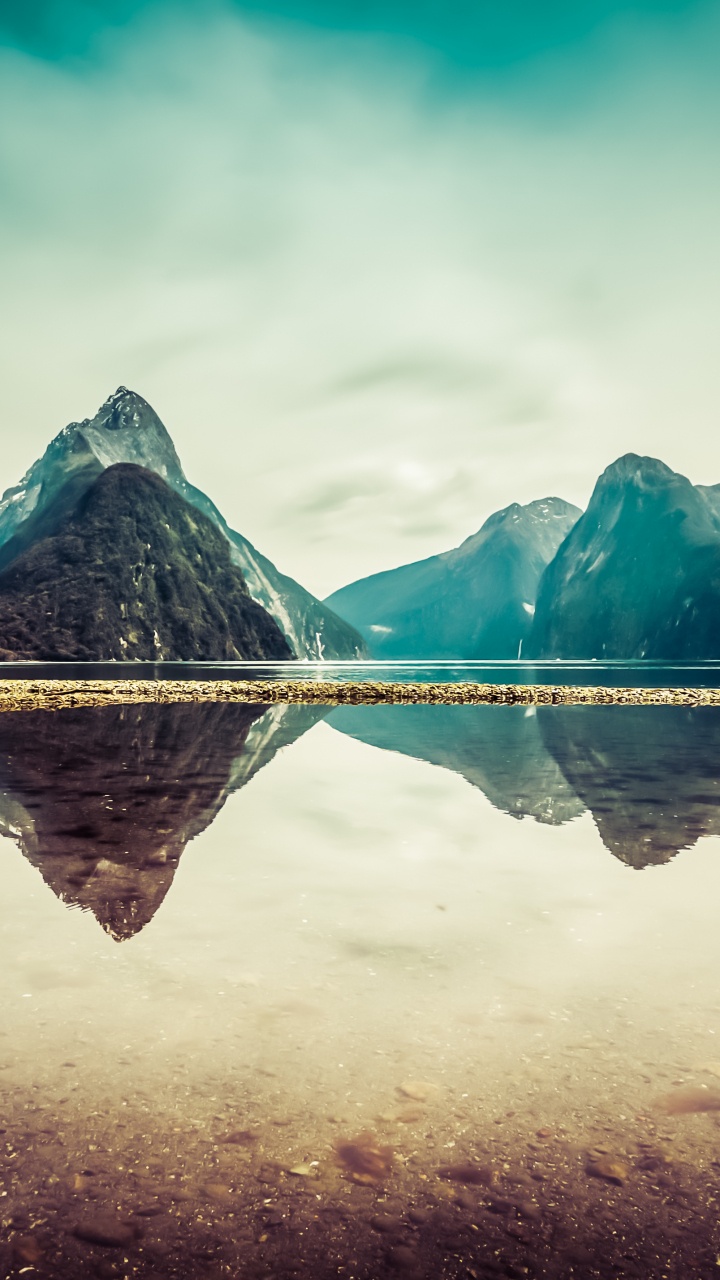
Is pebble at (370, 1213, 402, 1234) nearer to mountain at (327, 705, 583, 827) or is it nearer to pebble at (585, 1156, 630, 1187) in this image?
pebble at (585, 1156, 630, 1187)

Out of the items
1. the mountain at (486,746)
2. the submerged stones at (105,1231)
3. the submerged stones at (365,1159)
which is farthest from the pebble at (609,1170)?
the mountain at (486,746)

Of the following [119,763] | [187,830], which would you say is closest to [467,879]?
[187,830]

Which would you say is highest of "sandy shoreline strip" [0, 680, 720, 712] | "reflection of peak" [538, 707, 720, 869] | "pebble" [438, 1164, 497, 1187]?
"sandy shoreline strip" [0, 680, 720, 712]

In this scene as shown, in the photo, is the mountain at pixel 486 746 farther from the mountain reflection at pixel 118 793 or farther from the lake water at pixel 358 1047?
the mountain reflection at pixel 118 793

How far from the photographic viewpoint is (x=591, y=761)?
29.4 meters

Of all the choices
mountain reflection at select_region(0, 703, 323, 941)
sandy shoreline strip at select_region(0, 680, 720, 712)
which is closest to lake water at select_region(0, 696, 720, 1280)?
mountain reflection at select_region(0, 703, 323, 941)

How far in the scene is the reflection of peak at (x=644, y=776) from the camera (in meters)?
16.3

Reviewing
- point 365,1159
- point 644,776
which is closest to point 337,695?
point 644,776

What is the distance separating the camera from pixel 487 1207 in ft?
16.8

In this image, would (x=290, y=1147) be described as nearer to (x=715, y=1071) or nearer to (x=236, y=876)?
(x=715, y=1071)

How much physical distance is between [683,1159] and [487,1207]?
4.85 ft

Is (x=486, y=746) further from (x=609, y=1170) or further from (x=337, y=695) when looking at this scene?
(x=337, y=695)

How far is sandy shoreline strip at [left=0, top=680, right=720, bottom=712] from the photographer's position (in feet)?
217

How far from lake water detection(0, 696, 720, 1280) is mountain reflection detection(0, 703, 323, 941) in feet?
0.45
